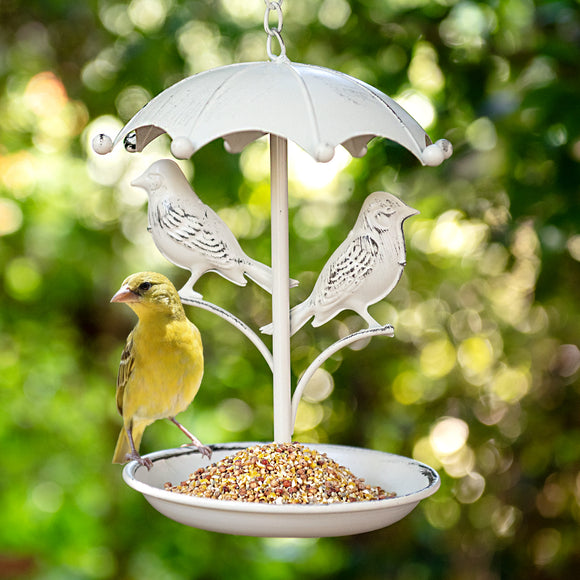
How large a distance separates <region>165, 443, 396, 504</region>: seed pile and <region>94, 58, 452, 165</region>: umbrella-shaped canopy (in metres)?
0.62

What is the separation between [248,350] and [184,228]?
6.45 feet

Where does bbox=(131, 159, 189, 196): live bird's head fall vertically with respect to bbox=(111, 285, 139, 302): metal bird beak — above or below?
above

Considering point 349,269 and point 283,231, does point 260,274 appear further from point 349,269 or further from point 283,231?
point 349,269

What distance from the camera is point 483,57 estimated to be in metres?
2.54

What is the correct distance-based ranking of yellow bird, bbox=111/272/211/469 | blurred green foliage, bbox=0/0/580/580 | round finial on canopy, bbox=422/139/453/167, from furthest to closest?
blurred green foliage, bbox=0/0/580/580 → yellow bird, bbox=111/272/211/469 → round finial on canopy, bbox=422/139/453/167

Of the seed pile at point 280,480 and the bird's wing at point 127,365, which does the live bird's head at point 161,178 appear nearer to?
the bird's wing at point 127,365

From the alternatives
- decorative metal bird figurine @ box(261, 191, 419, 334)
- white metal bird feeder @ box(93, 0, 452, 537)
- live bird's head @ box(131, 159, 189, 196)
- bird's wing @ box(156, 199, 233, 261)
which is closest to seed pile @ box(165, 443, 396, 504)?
white metal bird feeder @ box(93, 0, 452, 537)

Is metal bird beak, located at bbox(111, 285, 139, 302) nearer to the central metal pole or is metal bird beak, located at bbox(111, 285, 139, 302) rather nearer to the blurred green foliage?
the central metal pole

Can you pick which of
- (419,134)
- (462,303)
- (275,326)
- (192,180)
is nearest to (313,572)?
(462,303)

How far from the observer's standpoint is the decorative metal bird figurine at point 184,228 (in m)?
1.69

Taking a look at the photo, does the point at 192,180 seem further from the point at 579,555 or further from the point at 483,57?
the point at 579,555

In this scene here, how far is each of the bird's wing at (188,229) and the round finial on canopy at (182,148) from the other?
1.13 ft

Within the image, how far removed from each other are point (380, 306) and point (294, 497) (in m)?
2.14

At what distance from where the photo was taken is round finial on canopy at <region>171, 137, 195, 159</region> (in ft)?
4.39
